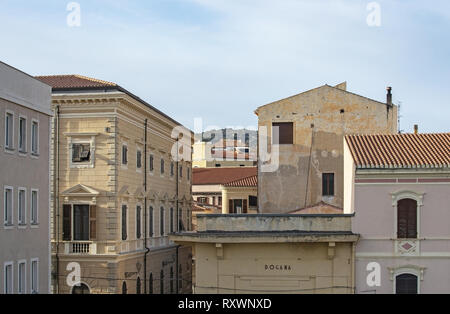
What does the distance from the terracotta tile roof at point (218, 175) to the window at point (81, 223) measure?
44074mm

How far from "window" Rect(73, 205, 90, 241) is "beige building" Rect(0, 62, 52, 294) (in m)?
6.94

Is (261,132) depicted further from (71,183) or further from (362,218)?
(362,218)

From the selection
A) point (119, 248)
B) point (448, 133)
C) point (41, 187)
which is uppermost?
point (448, 133)

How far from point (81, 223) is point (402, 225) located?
17647 millimetres

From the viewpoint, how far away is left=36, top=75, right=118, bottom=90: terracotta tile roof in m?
41.2

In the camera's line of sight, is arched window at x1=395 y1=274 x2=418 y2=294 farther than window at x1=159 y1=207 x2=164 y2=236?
No

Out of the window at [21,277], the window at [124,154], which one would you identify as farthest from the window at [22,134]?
the window at [124,154]

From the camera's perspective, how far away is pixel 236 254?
31031 mm

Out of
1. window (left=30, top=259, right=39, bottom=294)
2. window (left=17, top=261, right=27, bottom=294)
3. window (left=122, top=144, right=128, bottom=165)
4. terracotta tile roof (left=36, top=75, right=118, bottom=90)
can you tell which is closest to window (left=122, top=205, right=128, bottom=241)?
window (left=122, top=144, right=128, bottom=165)

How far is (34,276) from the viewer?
3164cm


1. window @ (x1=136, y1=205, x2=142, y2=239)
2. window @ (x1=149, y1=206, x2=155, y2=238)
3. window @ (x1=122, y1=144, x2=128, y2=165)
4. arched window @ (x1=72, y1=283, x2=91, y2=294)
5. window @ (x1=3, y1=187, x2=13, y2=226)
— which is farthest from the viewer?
window @ (x1=149, y1=206, x2=155, y2=238)

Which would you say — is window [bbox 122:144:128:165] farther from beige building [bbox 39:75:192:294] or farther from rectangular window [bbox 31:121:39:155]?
rectangular window [bbox 31:121:39:155]
